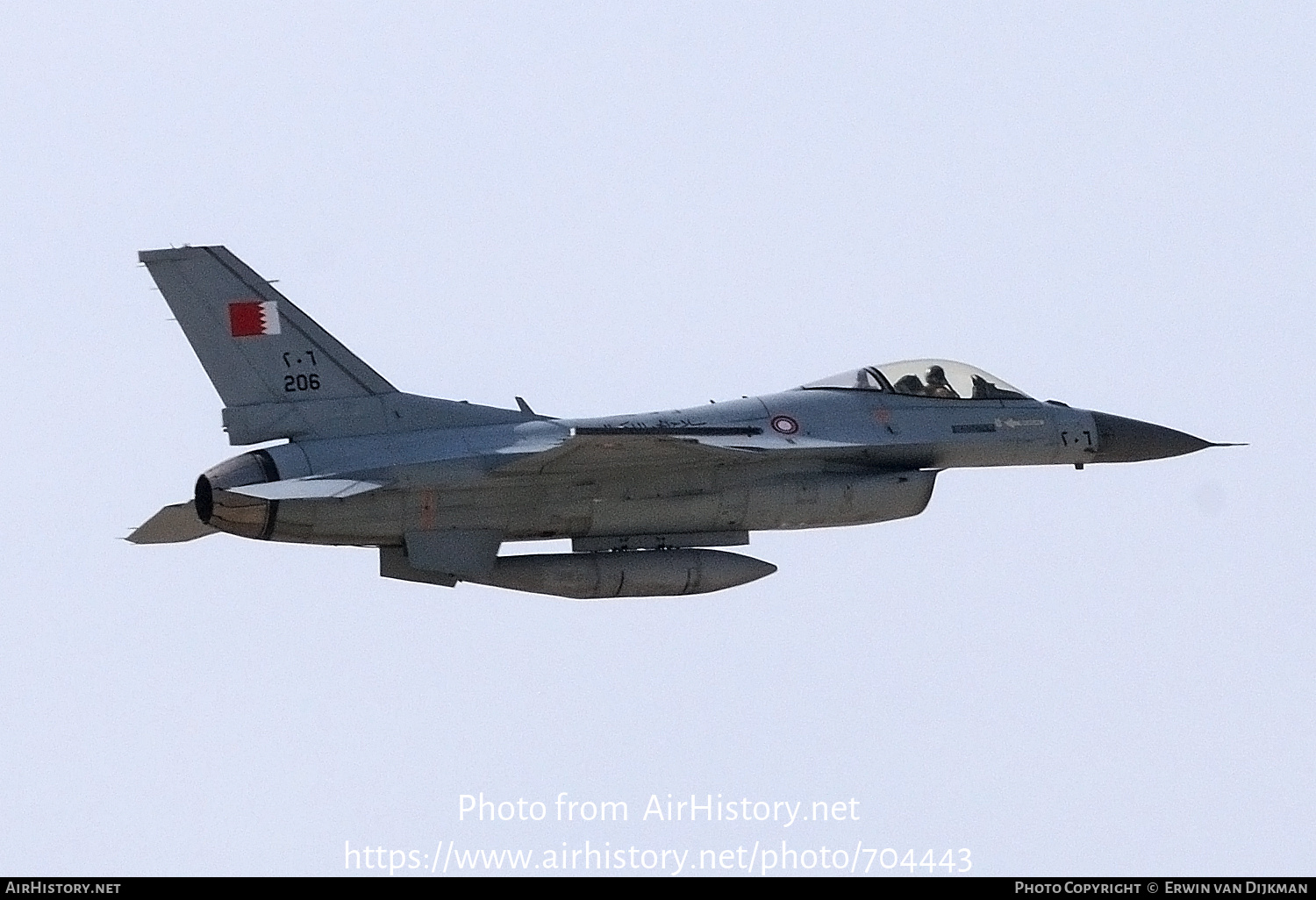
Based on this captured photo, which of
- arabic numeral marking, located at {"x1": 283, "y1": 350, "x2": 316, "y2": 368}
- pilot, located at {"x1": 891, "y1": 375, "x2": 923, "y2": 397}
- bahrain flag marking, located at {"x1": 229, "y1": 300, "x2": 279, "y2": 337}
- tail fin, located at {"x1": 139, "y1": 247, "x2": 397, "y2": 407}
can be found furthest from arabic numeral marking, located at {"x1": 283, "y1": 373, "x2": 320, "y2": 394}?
pilot, located at {"x1": 891, "y1": 375, "x2": 923, "y2": 397}

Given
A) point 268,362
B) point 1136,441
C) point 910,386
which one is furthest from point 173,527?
point 1136,441

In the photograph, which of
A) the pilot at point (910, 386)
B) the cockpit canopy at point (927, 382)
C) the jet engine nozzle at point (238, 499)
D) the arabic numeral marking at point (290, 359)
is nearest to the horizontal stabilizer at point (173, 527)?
the jet engine nozzle at point (238, 499)

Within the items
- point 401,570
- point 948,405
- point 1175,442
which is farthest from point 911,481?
point 401,570

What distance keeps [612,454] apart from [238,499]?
11.3ft

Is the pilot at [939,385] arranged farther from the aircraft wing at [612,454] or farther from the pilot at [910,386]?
the aircraft wing at [612,454]

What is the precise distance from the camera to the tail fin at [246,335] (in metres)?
28.7

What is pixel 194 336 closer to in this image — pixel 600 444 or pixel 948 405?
pixel 600 444

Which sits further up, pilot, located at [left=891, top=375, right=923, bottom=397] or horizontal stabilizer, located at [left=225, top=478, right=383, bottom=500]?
pilot, located at [left=891, top=375, right=923, bottom=397]

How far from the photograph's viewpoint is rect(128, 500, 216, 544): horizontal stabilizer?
29.7m

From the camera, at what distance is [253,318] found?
28.8 m

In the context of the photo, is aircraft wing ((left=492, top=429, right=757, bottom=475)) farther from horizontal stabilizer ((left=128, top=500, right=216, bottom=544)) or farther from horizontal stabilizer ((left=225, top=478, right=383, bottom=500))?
horizontal stabilizer ((left=128, top=500, right=216, bottom=544))

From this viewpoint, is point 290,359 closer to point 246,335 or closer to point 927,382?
point 246,335

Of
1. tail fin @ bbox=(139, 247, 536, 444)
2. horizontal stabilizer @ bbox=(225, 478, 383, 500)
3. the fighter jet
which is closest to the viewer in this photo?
horizontal stabilizer @ bbox=(225, 478, 383, 500)

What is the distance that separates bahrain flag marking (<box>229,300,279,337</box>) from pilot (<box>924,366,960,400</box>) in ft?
22.8
